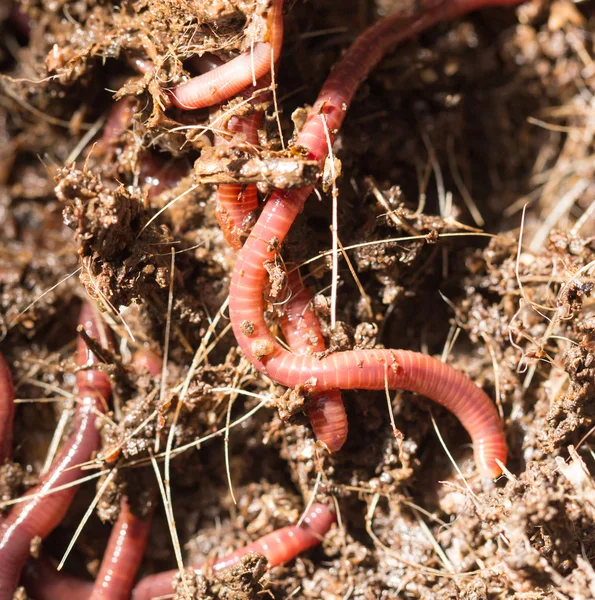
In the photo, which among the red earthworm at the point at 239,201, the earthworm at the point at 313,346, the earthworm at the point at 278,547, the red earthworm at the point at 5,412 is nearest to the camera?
the red earthworm at the point at 239,201

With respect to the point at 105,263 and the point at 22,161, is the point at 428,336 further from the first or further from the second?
the point at 22,161

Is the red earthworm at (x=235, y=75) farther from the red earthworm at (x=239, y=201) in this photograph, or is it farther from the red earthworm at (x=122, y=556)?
the red earthworm at (x=122, y=556)

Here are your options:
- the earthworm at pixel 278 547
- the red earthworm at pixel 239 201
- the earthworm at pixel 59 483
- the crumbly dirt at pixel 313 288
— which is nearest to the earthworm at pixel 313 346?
the crumbly dirt at pixel 313 288

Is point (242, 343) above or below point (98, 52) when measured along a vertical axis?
below

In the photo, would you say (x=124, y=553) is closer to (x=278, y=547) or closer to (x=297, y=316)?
(x=278, y=547)

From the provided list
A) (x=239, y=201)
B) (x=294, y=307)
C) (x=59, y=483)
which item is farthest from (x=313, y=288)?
(x=59, y=483)

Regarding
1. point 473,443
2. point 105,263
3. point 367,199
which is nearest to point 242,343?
point 105,263
